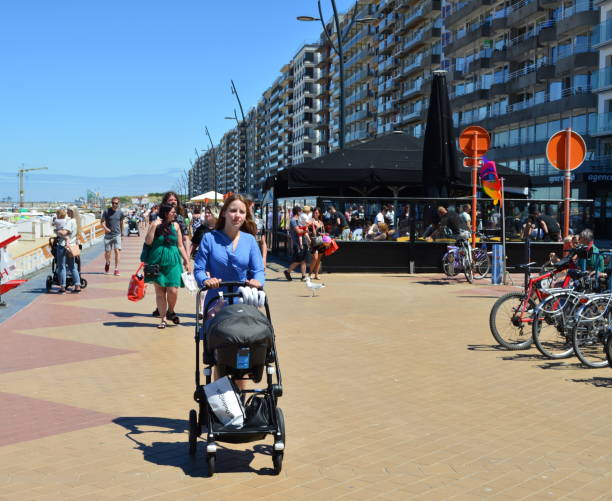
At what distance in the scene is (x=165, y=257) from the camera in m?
10.2

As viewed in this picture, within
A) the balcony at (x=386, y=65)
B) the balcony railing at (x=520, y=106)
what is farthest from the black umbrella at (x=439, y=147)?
the balcony at (x=386, y=65)

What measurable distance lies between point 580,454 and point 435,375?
8.00ft

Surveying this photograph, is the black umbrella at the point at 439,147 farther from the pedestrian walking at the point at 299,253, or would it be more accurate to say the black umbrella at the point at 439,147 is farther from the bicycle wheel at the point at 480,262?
the pedestrian walking at the point at 299,253

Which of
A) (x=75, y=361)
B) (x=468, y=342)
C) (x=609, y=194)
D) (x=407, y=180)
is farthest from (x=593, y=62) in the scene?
(x=75, y=361)

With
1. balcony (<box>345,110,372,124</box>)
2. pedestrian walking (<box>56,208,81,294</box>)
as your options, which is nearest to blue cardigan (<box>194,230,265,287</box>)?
pedestrian walking (<box>56,208,81,294</box>)

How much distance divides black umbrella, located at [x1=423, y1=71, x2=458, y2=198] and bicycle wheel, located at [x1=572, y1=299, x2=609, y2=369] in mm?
9310

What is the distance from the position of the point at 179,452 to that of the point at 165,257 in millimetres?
5488

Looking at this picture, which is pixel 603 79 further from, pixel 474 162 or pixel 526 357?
pixel 526 357

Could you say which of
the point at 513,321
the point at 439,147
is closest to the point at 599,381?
the point at 513,321

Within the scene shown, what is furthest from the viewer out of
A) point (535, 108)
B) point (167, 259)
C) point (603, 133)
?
point (535, 108)

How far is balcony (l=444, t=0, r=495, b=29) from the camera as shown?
58625 mm

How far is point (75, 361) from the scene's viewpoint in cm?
778

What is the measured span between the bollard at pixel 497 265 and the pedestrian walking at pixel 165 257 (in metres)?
7.63

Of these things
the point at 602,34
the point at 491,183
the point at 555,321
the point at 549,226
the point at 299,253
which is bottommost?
the point at 555,321
